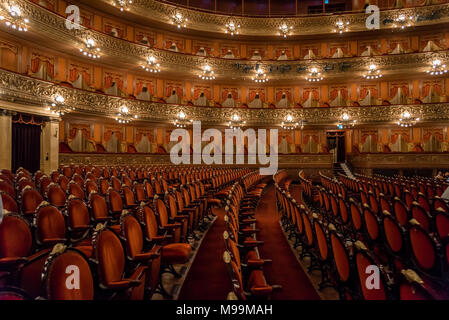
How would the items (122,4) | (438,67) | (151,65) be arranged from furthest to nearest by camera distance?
(438,67)
(151,65)
(122,4)

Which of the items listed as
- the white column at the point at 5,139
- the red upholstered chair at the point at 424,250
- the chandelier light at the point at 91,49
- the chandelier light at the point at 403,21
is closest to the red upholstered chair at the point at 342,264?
the red upholstered chair at the point at 424,250

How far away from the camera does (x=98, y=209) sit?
3.20 metres

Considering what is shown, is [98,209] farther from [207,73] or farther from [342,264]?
[207,73]

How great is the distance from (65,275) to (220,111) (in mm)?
12541

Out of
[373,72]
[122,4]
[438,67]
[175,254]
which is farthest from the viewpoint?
[373,72]

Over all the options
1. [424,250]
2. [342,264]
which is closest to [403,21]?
[424,250]

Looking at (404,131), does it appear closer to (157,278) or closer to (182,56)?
(182,56)

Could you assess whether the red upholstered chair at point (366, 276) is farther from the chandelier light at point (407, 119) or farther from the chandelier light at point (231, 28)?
the chandelier light at point (231, 28)

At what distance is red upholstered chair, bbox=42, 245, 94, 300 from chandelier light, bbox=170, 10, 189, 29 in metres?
13.9

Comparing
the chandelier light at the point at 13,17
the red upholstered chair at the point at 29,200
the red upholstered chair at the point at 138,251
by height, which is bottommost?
the red upholstered chair at the point at 138,251

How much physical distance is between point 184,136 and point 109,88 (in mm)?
4102

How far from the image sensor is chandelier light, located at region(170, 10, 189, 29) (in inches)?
526

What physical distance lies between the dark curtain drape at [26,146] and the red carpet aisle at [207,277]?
732cm

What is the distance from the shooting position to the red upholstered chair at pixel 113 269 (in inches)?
64.4
